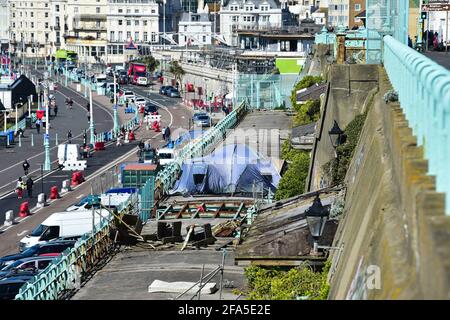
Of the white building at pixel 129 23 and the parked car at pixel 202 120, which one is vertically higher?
the white building at pixel 129 23

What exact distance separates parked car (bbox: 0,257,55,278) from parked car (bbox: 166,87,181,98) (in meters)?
79.8

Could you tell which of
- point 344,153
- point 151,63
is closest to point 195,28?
point 151,63

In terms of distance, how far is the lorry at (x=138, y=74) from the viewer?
123375 millimetres

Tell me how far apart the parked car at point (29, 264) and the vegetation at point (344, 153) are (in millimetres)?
7539

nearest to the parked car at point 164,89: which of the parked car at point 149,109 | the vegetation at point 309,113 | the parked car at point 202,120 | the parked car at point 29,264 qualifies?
the parked car at point 149,109

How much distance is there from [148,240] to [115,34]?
143498mm

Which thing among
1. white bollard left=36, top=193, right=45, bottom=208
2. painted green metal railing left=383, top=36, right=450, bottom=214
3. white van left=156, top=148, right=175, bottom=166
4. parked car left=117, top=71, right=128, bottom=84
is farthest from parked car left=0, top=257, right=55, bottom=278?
parked car left=117, top=71, right=128, bottom=84

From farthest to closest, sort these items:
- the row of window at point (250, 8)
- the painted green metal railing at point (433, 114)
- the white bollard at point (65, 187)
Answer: the row of window at point (250, 8)
the white bollard at point (65, 187)
the painted green metal railing at point (433, 114)

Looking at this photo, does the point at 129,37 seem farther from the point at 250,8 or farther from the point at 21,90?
the point at 21,90

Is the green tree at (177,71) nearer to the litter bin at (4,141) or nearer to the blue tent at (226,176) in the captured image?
the litter bin at (4,141)

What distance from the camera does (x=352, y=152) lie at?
864 inches

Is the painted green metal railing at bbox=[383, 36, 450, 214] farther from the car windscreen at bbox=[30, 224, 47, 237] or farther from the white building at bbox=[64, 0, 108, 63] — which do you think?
the white building at bbox=[64, 0, 108, 63]

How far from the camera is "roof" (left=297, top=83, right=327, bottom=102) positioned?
39219 millimetres
